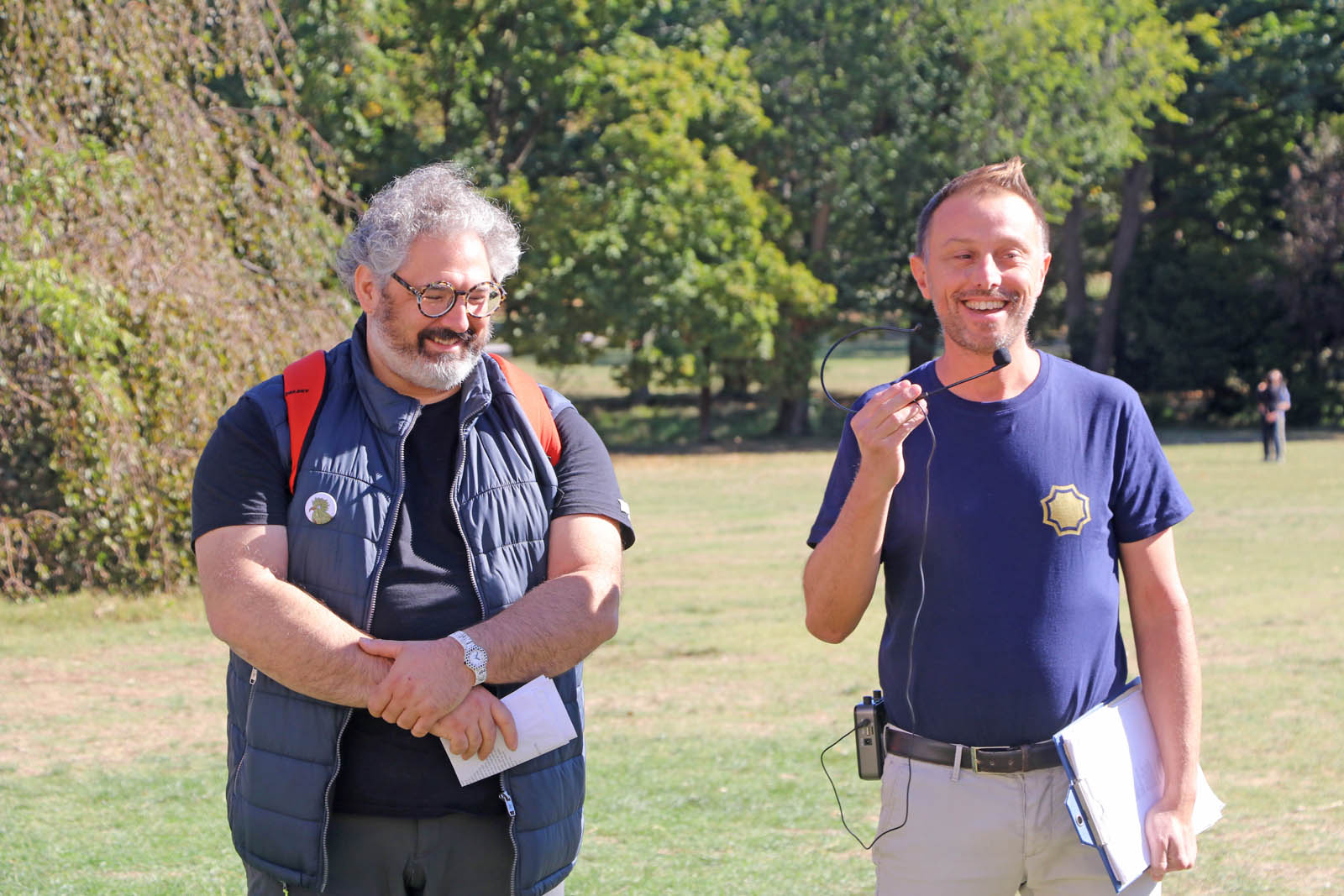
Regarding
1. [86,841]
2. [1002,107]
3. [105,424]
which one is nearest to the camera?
[86,841]

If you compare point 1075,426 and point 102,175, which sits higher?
point 102,175

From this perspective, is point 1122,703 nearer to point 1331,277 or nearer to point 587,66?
point 587,66

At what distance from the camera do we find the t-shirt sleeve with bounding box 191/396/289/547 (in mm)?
2957

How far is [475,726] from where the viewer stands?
2943 mm

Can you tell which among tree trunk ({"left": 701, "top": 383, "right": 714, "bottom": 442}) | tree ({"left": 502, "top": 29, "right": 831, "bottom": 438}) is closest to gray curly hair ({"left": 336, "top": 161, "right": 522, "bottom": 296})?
tree ({"left": 502, "top": 29, "right": 831, "bottom": 438})

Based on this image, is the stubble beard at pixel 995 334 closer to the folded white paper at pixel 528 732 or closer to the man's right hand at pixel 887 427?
the man's right hand at pixel 887 427

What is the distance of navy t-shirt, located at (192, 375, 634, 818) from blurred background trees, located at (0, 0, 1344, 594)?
8228 mm

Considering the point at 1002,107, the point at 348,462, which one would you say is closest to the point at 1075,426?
the point at 348,462

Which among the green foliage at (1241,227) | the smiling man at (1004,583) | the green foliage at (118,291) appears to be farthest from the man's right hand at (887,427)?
the green foliage at (1241,227)

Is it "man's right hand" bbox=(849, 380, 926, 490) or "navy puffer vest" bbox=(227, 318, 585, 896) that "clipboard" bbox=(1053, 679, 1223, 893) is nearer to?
"man's right hand" bbox=(849, 380, 926, 490)

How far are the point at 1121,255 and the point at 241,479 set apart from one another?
37.6 meters

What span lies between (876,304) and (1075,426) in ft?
102

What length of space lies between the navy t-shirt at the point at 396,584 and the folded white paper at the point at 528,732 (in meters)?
0.07

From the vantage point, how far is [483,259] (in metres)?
3.14
